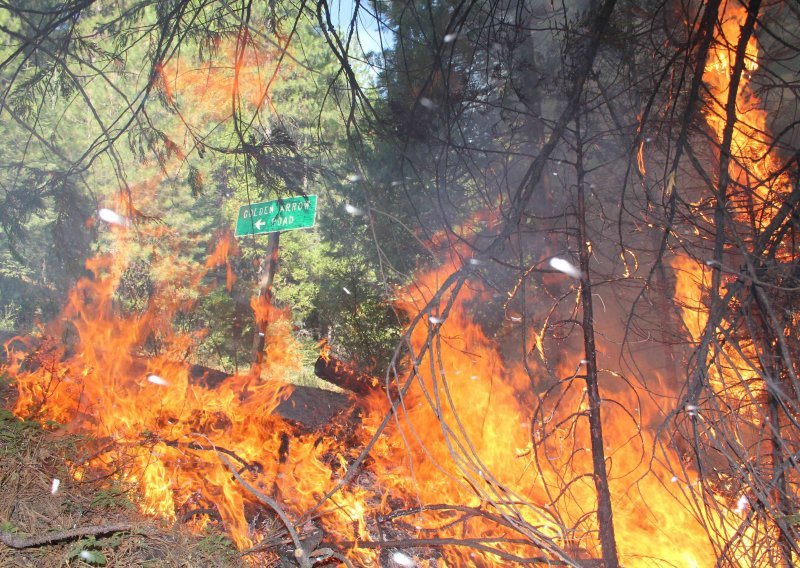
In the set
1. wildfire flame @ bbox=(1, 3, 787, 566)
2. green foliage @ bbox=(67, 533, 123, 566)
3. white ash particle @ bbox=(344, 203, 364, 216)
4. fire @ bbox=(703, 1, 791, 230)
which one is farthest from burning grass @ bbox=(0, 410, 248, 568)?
white ash particle @ bbox=(344, 203, 364, 216)

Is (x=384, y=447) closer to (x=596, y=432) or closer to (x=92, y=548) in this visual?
(x=596, y=432)

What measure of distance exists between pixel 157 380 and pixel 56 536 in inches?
157

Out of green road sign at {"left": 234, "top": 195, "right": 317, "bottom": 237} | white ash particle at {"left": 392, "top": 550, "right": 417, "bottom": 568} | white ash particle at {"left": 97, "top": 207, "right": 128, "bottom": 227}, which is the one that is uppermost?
white ash particle at {"left": 97, "top": 207, "right": 128, "bottom": 227}

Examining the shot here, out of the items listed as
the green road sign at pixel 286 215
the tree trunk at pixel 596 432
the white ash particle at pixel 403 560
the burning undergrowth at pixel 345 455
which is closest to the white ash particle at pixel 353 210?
the burning undergrowth at pixel 345 455

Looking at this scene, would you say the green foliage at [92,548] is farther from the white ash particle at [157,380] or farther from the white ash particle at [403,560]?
the white ash particle at [157,380]

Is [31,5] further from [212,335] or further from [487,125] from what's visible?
[212,335]

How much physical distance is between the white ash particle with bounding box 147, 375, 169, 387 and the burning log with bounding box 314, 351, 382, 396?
1573mm

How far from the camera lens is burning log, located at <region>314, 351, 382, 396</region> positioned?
19.5ft

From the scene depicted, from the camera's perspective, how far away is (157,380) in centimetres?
572

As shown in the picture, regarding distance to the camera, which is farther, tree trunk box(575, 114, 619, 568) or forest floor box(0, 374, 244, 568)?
tree trunk box(575, 114, 619, 568)

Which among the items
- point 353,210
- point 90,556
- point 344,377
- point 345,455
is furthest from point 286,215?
point 90,556

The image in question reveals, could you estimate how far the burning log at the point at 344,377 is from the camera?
19.5ft

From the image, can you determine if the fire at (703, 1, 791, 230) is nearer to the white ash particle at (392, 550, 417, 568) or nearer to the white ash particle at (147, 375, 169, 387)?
the white ash particle at (392, 550, 417, 568)

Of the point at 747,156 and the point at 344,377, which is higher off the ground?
the point at 747,156
